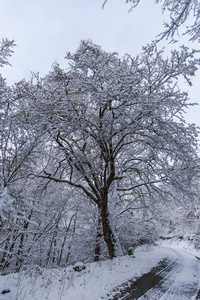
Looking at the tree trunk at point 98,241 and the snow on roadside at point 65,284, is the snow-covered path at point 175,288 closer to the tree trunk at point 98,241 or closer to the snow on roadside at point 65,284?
the snow on roadside at point 65,284

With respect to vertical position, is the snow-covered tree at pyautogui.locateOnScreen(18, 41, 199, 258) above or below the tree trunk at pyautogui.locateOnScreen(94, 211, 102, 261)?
above

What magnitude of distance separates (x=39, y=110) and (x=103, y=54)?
12.3ft

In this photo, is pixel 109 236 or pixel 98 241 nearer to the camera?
pixel 109 236

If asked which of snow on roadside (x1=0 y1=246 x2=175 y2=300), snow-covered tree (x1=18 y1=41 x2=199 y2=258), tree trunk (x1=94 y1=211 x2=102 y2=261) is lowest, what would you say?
snow on roadside (x1=0 y1=246 x2=175 y2=300)

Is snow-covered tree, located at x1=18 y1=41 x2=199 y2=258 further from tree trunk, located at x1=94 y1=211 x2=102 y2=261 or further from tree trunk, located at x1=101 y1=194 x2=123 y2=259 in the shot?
tree trunk, located at x1=94 y1=211 x2=102 y2=261

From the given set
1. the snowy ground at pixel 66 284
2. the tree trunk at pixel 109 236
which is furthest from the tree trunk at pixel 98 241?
the snowy ground at pixel 66 284

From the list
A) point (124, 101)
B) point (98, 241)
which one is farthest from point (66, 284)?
point (98, 241)

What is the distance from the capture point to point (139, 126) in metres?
8.20

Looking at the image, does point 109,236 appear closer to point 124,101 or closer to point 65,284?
point 65,284

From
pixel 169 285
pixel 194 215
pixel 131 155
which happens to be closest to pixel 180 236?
pixel 194 215

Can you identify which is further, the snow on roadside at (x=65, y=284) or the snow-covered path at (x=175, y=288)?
the snow-covered path at (x=175, y=288)

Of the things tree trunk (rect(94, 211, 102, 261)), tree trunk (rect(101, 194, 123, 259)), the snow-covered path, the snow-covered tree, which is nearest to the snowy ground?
the snow-covered path

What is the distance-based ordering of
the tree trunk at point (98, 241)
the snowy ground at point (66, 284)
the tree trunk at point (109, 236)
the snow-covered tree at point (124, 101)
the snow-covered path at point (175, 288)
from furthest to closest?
the tree trunk at point (98, 241), the tree trunk at point (109, 236), the snow-covered tree at point (124, 101), the snow-covered path at point (175, 288), the snowy ground at point (66, 284)

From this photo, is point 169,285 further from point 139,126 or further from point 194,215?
point 194,215
